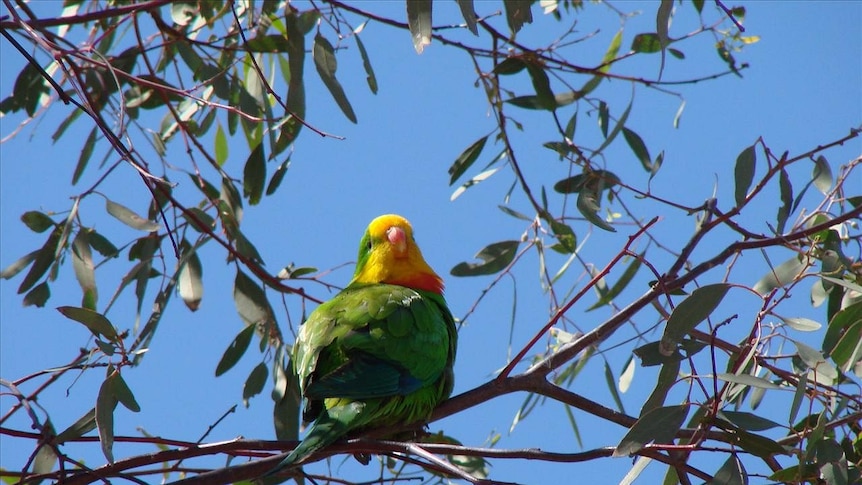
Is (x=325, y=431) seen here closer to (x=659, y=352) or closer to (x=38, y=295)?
(x=659, y=352)

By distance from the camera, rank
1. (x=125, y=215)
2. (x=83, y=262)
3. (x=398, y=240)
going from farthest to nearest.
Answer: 1. (x=398, y=240)
2. (x=83, y=262)
3. (x=125, y=215)

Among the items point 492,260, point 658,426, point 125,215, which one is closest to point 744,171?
point 658,426

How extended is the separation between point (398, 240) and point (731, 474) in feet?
6.42

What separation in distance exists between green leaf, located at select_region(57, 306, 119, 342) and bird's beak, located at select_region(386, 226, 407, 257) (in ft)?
5.26

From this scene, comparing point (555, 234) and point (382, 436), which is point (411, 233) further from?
point (382, 436)

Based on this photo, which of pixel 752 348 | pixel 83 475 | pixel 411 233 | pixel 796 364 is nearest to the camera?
pixel 752 348

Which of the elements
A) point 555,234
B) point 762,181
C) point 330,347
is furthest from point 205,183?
point 762,181

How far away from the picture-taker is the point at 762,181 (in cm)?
243

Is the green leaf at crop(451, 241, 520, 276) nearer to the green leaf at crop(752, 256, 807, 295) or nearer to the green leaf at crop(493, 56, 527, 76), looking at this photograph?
the green leaf at crop(493, 56, 527, 76)

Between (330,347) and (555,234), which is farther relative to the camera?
(555,234)

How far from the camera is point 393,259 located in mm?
3740

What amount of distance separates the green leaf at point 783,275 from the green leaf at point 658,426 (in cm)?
80

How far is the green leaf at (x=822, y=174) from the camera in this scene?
9.07ft

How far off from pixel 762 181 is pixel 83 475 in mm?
2013
